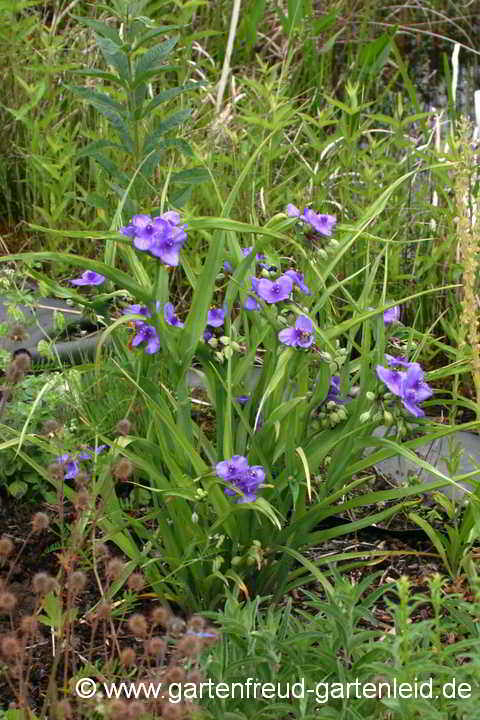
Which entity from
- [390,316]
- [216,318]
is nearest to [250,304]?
[216,318]

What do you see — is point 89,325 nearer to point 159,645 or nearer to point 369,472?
point 369,472

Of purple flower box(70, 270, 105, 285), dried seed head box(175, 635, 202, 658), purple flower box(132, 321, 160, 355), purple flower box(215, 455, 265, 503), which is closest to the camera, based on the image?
dried seed head box(175, 635, 202, 658)

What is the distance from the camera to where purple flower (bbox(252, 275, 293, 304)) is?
5.62ft

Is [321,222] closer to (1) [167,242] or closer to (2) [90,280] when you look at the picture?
(1) [167,242]

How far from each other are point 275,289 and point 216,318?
0.52 ft

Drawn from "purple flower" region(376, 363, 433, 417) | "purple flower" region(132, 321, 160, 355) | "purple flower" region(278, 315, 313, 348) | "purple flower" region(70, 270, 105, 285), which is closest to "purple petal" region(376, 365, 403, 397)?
"purple flower" region(376, 363, 433, 417)

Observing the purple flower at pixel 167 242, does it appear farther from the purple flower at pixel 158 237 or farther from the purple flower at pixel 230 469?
the purple flower at pixel 230 469

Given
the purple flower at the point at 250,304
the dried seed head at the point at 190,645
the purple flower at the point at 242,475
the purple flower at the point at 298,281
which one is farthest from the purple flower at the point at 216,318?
the dried seed head at the point at 190,645

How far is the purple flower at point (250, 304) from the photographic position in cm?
182

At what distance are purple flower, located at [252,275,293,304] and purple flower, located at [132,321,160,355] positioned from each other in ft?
0.71

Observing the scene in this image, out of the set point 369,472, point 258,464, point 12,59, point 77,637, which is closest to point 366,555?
point 258,464

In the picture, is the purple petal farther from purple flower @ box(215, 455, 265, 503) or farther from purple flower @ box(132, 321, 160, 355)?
purple flower @ box(132, 321, 160, 355)

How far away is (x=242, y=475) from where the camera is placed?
1.62 metres

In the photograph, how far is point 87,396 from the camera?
218 centimetres
